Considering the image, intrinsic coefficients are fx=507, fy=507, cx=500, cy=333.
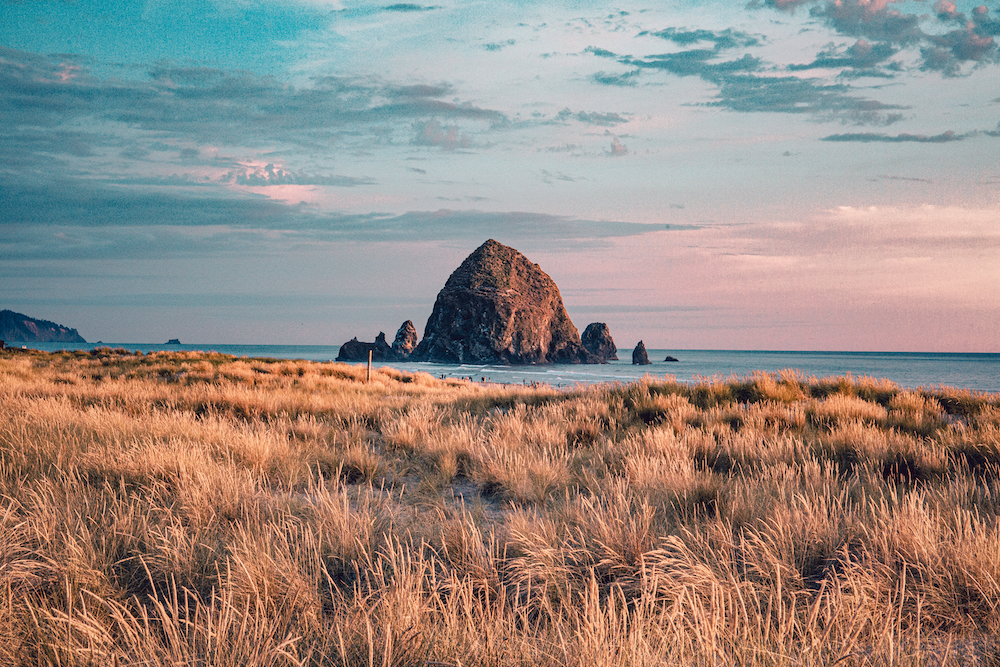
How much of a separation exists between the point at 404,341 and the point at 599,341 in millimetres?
53557

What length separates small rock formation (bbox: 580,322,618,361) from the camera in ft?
459

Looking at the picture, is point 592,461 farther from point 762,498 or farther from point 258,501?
point 258,501

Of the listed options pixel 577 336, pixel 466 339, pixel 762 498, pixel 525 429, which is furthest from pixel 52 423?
pixel 577 336

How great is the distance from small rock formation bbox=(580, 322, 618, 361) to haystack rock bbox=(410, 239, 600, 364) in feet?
25.2

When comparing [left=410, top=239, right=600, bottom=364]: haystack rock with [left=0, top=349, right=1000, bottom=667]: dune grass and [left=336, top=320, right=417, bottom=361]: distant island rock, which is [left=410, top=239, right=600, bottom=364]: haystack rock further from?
[left=0, top=349, right=1000, bottom=667]: dune grass

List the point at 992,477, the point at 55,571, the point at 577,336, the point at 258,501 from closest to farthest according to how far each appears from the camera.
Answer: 1. the point at 55,571
2. the point at 258,501
3. the point at 992,477
4. the point at 577,336

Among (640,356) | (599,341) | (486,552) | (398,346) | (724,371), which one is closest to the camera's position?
(486,552)

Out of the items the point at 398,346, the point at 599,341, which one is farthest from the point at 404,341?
the point at 599,341

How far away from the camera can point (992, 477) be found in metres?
5.11

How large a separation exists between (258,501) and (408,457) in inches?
106

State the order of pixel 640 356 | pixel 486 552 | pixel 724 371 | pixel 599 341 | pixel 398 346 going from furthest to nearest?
pixel 599 341, pixel 398 346, pixel 640 356, pixel 724 371, pixel 486 552

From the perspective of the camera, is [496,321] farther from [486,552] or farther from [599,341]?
[486,552]

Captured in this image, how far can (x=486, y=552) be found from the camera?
10.6 feet

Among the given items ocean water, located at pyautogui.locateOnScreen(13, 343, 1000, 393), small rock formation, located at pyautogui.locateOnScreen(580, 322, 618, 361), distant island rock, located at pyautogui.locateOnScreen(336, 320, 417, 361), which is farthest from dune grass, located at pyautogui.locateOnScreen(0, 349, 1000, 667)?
small rock formation, located at pyautogui.locateOnScreen(580, 322, 618, 361)
